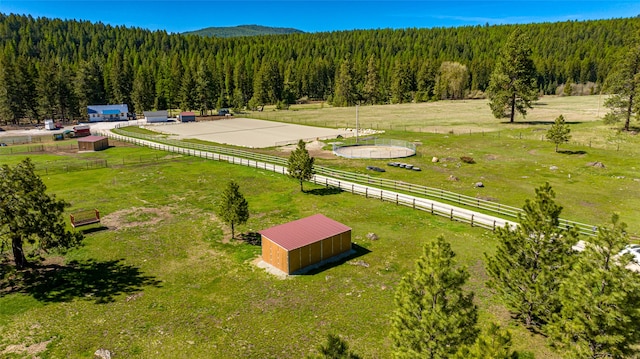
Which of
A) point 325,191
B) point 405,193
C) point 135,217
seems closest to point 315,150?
point 325,191

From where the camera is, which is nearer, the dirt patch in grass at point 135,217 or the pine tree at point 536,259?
the pine tree at point 536,259

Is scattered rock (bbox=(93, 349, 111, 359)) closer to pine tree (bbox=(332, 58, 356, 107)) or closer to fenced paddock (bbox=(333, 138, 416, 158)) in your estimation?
fenced paddock (bbox=(333, 138, 416, 158))

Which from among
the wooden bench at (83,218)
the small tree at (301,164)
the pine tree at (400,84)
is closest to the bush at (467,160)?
the small tree at (301,164)

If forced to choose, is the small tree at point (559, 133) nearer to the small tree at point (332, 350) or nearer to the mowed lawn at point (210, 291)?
the mowed lawn at point (210, 291)

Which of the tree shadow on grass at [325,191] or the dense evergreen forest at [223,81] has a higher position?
the dense evergreen forest at [223,81]

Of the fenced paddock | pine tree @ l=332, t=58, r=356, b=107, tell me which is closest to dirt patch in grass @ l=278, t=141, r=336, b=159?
the fenced paddock

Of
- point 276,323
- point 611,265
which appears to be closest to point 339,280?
point 276,323

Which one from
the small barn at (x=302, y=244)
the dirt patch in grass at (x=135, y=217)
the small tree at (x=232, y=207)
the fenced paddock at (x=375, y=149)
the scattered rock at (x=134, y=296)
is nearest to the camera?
the scattered rock at (x=134, y=296)
